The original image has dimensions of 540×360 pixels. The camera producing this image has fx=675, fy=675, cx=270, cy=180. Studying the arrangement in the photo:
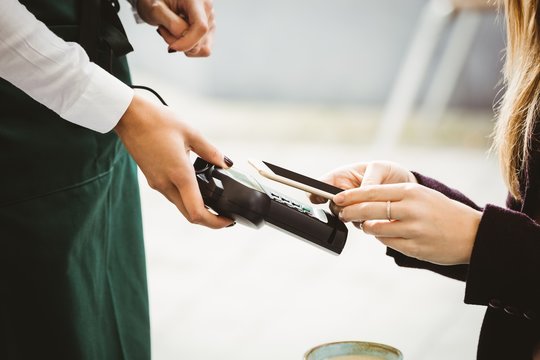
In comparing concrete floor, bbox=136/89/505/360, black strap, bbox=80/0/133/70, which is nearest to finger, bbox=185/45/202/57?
black strap, bbox=80/0/133/70

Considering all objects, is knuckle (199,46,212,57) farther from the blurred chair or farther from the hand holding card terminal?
the blurred chair

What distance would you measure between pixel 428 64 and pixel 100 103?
3.15 metres

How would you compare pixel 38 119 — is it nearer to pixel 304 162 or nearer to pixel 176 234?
pixel 176 234

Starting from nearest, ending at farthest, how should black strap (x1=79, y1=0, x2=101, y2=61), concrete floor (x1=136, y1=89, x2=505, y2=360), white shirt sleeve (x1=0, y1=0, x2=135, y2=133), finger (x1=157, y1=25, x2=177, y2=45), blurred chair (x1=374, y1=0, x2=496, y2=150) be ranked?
white shirt sleeve (x1=0, y1=0, x2=135, y2=133) → black strap (x1=79, y1=0, x2=101, y2=61) → finger (x1=157, y1=25, x2=177, y2=45) → concrete floor (x1=136, y1=89, x2=505, y2=360) → blurred chair (x1=374, y1=0, x2=496, y2=150)

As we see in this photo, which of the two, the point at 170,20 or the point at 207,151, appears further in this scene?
the point at 170,20

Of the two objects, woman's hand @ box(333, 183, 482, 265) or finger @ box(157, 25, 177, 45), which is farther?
finger @ box(157, 25, 177, 45)

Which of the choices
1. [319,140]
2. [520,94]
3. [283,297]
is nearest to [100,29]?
[520,94]

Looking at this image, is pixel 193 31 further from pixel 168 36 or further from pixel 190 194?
pixel 190 194

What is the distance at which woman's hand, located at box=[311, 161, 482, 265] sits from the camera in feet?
2.12

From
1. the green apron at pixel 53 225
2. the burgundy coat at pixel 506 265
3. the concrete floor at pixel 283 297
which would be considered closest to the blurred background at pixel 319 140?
the concrete floor at pixel 283 297

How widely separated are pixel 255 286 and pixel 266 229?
468 mm

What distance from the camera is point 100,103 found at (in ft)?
2.22

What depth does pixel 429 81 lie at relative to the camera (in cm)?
366

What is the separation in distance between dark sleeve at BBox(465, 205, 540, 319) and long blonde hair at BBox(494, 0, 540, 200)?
137mm
